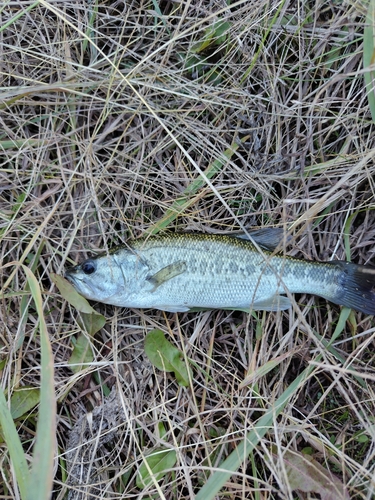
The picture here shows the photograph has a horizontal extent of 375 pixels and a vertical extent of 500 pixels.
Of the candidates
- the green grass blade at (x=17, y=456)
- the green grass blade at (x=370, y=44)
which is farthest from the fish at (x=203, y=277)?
the green grass blade at (x=370, y=44)

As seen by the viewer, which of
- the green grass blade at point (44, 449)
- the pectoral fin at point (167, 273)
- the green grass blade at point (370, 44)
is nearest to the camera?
the green grass blade at point (44, 449)

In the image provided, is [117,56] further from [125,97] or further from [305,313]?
[305,313]

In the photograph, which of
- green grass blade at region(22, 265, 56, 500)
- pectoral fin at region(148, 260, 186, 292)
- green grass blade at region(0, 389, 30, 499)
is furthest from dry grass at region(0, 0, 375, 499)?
green grass blade at region(22, 265, 56, 500)

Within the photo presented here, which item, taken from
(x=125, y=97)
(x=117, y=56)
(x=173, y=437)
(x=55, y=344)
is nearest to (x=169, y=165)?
(x=125, y=97)

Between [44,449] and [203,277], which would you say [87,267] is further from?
[44,449]

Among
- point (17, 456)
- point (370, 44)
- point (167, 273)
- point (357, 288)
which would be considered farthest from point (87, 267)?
point (370, 44)

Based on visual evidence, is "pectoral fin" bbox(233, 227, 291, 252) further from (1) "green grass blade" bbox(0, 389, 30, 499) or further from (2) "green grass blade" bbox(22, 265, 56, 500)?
(1) "green grass blade" bbox(0, 389, 30, 499)

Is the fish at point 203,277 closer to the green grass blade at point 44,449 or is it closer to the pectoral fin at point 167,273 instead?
the pectoral fin at point 167,273
